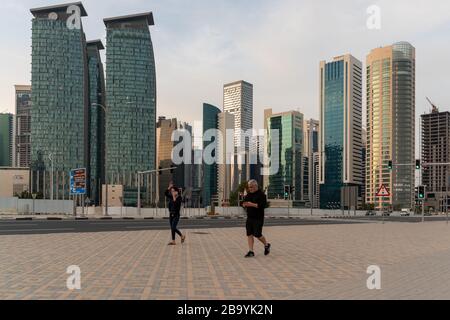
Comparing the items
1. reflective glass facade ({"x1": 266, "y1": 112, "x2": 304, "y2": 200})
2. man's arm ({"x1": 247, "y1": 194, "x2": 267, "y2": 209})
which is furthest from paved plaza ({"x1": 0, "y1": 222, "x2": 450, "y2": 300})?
reflective glass facade ({"x1": 266, "y1": 112, "x2": 304, "y2": 200})

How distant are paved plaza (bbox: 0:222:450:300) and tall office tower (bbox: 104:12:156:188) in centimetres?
16084

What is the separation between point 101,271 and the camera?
762 cm

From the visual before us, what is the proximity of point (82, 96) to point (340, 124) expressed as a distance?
97.7 metres

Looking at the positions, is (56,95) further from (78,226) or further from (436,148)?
(78,226)

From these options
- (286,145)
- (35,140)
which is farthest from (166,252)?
(286,145)

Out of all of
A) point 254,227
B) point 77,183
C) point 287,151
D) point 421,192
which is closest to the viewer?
point 254,227

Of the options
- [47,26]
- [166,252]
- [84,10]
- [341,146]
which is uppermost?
[84,10]

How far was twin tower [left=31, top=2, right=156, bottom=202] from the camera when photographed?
159 metres

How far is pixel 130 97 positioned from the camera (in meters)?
169

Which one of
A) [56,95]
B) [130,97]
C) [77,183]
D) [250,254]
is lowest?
[250,254]

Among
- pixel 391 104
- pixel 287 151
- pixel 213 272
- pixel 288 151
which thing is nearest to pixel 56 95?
pixel 287 151

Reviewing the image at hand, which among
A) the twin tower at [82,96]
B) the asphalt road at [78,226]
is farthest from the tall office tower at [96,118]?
the asphalt road at [78,226]
